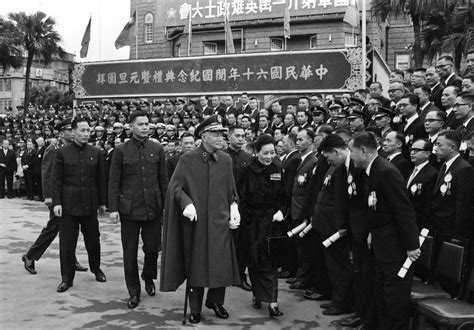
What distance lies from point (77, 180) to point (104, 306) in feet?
5.38

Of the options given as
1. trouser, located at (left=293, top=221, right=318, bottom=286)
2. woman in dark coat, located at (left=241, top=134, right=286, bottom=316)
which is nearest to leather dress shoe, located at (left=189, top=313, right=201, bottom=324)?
woman in dark coat, located at (left=241, top=134, right=286, bottom=316)

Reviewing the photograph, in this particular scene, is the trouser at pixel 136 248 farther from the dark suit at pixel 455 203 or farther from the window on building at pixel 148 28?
the window on building at pixel 148 28

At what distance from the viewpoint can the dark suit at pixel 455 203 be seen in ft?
14.8

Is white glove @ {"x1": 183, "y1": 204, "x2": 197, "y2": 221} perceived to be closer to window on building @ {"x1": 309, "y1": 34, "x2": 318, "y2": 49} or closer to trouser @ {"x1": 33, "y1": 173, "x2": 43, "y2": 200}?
trouser @ {"x1": 33, "y1": 173, "x2": 43, "y2": 200}

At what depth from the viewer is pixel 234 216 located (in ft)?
17.1

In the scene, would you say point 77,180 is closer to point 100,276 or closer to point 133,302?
point 100,276

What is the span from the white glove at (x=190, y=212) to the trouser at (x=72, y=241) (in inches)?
78.8

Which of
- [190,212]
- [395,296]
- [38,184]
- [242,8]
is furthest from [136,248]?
[242,8]

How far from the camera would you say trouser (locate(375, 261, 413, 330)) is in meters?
4.23

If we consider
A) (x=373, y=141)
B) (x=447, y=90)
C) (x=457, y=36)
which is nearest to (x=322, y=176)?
(x=373, y=141)

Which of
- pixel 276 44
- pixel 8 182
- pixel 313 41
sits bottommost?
pixel 8 182

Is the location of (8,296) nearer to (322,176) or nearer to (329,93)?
(322,176)

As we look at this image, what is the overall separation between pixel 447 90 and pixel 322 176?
6.79ft

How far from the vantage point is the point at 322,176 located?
19.1ft
